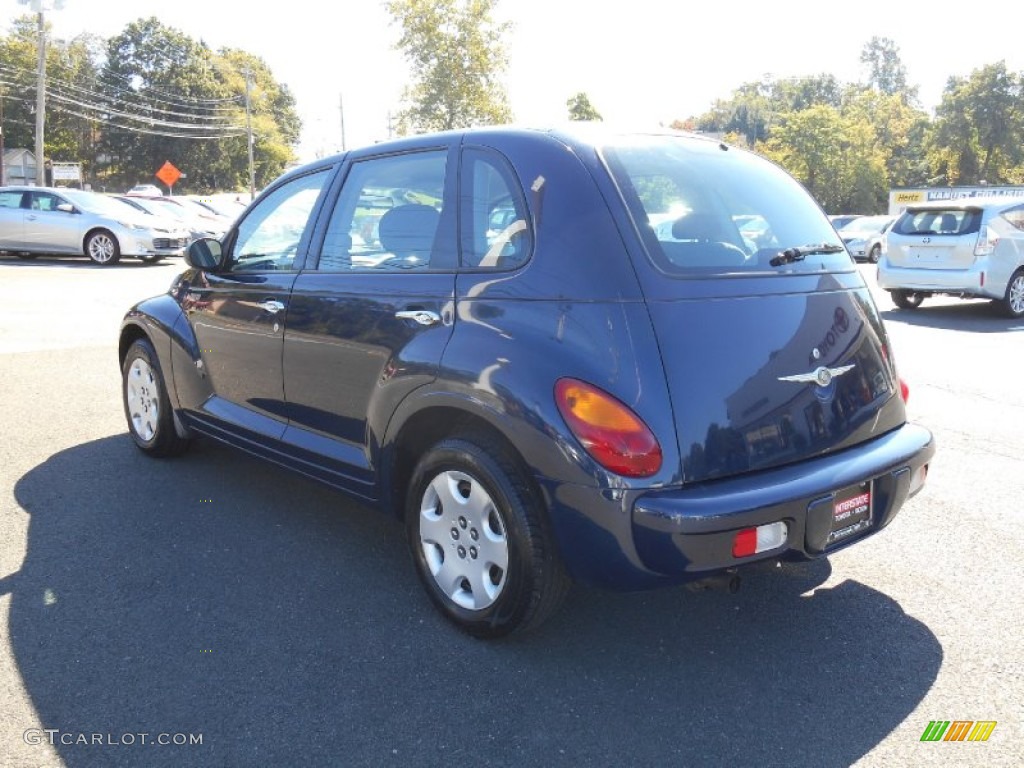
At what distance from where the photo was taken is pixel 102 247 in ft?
57.4

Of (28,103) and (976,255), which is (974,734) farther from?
(28,103)

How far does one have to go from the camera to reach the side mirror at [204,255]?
436 centimetres

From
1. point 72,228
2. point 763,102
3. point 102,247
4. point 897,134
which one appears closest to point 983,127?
point 897,134

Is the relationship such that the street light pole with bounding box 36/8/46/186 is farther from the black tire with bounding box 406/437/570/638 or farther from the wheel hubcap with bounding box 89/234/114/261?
the black tire with bounding box 406/437/570/638

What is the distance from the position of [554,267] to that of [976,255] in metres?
10.6

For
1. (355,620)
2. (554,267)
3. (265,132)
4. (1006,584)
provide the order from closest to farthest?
(554,267), (355,620), (1006,584), (265,132)

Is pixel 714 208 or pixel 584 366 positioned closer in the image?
pixel 584 366

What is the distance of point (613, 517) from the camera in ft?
8.34

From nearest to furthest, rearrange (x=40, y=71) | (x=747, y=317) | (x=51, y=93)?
(x=747, y=317)
(x=40, y=71)
(x=51, y=93)

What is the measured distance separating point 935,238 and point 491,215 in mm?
10475

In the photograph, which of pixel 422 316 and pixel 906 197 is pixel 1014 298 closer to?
pixel 422 316

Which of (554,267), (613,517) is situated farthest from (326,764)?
(554,267)

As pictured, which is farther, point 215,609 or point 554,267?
point 215,609

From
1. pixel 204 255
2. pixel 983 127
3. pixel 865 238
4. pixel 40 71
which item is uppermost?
pixel 983 127
